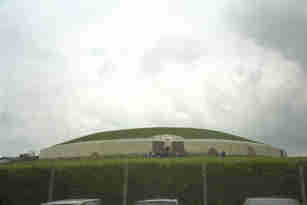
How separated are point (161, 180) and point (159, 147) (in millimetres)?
27403

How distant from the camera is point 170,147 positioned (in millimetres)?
43688

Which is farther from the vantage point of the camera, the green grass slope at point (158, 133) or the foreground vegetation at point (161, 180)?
the green grass slope at point (158, 133)

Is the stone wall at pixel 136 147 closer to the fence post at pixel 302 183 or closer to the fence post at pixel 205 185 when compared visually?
the fence post at pixel 205 185

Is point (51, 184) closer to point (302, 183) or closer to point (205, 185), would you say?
point (205, 185)

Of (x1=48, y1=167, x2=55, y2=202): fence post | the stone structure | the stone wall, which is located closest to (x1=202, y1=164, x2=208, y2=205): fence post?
(x1=48, y1=167, x2=55, y2=202): fence post

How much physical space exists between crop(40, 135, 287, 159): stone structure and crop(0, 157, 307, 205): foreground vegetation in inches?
973

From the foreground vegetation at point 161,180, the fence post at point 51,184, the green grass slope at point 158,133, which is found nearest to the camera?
the foreground vegetation at point 161,180

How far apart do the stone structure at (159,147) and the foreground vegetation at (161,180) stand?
973 inches

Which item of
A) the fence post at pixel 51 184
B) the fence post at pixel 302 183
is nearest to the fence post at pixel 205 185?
the fence post at pixel 302 183

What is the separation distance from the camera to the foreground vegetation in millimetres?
15188

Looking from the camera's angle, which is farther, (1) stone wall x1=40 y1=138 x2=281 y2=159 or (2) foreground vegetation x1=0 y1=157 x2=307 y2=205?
(1) stone wall x1=40 y1=138 x2=281 y2=159

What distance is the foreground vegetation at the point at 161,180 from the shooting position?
15188mm

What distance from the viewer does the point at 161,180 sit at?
15.9m

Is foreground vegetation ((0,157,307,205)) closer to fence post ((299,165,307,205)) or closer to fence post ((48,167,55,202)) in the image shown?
fence post ((48,167,55,202))
